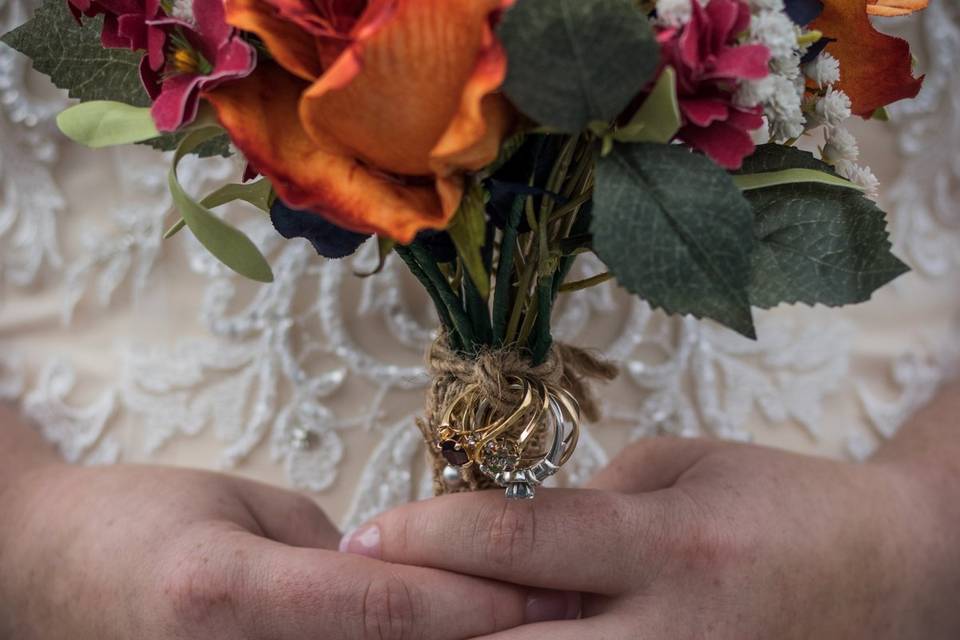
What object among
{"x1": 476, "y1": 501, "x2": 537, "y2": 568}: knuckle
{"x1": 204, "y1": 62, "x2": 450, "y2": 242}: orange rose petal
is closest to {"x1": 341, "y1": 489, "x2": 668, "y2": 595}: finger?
{"x1": 476, "y1": 501, "x2": 537, "y2": 568}: knuckle

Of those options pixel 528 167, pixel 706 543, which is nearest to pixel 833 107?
pixel 528 167

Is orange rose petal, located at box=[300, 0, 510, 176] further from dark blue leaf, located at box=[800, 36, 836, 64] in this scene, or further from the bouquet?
dark blue leaf, located at box=[800, 36, 836, 64]

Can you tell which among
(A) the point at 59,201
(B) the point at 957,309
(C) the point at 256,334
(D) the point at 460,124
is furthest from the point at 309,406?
(B) the point at 957,309

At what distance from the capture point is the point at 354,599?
43cm

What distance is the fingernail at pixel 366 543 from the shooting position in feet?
1.57

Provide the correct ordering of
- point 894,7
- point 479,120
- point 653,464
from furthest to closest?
point 653,464, point 894,7, point 479,120

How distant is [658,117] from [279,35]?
5.3 inches

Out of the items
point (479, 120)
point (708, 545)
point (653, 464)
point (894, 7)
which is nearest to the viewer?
point (479, 120)

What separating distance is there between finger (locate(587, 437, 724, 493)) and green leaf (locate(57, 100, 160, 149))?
394 millimetres

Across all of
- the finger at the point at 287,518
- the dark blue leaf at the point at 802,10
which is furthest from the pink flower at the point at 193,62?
the finger at the point at 287,518

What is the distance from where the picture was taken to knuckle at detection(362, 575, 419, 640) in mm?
429

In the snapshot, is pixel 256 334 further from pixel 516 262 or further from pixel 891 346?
pixel 891 346

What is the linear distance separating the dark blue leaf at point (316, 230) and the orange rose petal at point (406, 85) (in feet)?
0.24

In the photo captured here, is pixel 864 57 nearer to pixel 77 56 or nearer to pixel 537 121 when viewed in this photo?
pixel 537 121
